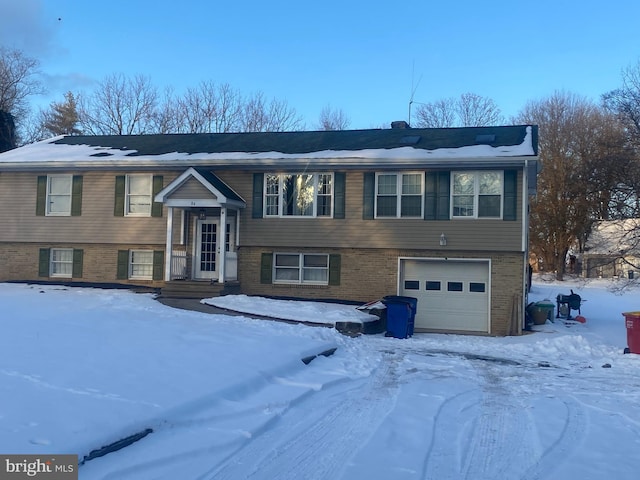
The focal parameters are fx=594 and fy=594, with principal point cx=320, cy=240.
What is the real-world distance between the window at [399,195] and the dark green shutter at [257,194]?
12.5 ft

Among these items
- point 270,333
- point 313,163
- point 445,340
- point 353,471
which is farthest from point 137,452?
point 313,163

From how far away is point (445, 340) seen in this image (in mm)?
15938

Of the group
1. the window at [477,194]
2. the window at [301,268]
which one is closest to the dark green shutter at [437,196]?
the window at [477,194]

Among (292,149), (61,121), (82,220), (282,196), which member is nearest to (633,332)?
(282,196)

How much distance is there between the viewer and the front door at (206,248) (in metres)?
20.0

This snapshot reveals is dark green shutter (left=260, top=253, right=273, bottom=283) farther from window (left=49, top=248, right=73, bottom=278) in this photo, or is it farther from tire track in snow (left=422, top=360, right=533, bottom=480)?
tire track in snow (left=422, top=360, right=533, bottom=480)

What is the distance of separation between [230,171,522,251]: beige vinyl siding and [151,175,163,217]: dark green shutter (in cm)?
225

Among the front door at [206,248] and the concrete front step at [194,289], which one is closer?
the concrete front step at [194,289]

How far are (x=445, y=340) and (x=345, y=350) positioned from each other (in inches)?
180

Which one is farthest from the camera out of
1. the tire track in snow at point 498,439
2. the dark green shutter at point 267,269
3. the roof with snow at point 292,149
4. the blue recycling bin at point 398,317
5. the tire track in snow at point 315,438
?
the dark green shutter at point 267,269

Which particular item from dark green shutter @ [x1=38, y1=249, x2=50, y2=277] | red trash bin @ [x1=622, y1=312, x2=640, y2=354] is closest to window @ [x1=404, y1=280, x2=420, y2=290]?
red trash bin @ [x1=622, y1=312, x2=640, y2=354]

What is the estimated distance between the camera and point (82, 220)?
67.6ft

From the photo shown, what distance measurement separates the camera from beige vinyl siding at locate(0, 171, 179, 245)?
795 inches

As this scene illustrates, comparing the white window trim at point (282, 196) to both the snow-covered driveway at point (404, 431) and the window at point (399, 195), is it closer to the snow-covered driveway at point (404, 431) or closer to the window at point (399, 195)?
the window at point (399, 195)
